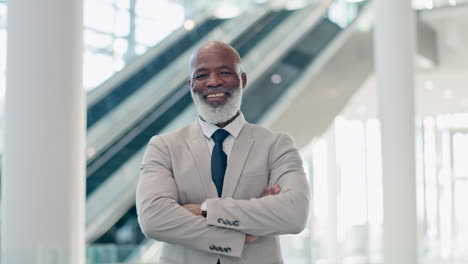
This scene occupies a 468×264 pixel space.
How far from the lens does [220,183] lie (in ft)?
9.22

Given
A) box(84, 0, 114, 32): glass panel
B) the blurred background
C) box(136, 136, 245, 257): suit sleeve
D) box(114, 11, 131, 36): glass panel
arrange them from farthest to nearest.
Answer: box(114, 11, 131, 36): glass panel
box(84, 0, 114, 32): glass panel
the blurred background
box(136, 136, 245, 257): suit sleeve

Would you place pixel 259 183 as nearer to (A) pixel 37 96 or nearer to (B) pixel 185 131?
(B) pixel 185 131

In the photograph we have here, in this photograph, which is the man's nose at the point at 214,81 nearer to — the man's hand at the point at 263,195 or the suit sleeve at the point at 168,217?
the suit sleeve at the point at 168,217

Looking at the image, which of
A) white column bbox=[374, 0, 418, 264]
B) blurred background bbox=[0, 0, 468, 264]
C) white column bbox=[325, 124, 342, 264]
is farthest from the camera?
white column bbox=[325, 124, 342, 264]

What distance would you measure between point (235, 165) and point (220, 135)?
0.16 metres

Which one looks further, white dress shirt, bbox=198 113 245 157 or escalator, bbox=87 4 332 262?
escalator, bbox=87 4 332 262

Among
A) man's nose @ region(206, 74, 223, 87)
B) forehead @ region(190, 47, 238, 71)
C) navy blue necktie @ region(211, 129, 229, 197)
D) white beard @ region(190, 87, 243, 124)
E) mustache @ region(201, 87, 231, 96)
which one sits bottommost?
navy blue necktie @ region(211, 129, 229, 197)

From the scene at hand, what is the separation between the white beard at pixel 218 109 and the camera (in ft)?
9.28

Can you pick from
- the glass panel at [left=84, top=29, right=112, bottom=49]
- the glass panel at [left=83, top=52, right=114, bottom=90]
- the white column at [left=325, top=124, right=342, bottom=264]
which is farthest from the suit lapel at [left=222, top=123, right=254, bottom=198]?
the white column at [left=325, top=124, right=342, bottom=264]

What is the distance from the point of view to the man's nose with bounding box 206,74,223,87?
280 cm

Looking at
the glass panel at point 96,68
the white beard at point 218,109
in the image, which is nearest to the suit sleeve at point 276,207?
the white beard at point 218,109

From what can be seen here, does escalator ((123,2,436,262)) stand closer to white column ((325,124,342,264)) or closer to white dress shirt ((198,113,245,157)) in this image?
white dress shirt ((198,113,245,157))

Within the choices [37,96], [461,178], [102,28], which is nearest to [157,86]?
[102,28]

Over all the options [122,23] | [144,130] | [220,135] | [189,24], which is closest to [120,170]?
[144,130]
